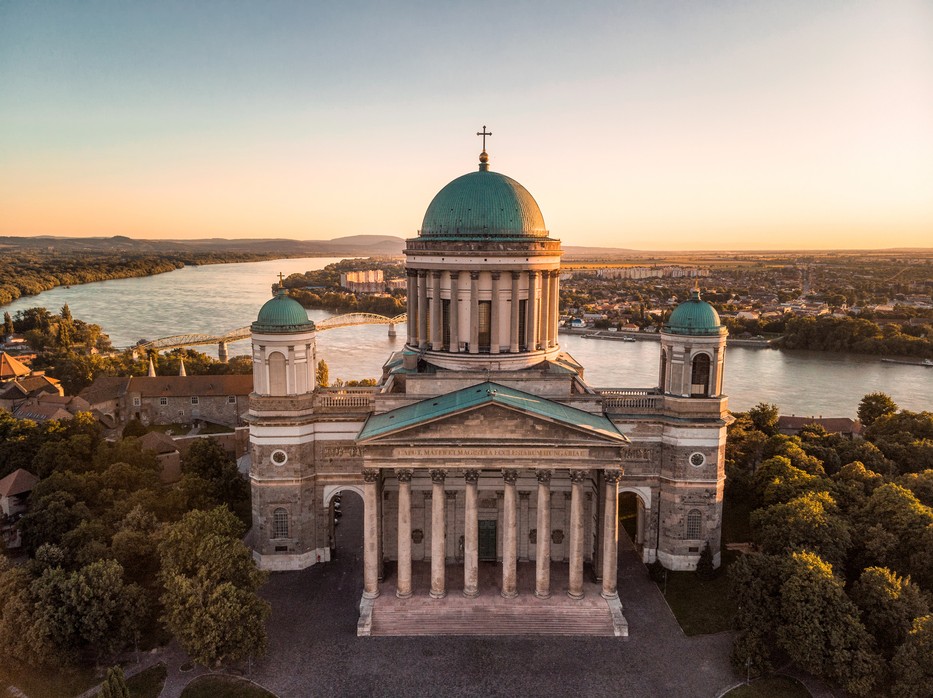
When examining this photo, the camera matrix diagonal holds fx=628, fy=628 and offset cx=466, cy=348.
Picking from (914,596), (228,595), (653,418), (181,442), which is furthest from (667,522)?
(181,442)

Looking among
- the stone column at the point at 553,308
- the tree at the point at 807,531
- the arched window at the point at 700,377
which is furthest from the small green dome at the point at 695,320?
the tree at the point at 807,531

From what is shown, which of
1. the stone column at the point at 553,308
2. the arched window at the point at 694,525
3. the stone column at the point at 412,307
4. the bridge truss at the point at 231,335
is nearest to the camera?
the arched window at the point at 694,525

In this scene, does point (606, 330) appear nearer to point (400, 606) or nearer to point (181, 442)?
point (181, 442)

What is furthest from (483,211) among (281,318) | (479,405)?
(479,405)

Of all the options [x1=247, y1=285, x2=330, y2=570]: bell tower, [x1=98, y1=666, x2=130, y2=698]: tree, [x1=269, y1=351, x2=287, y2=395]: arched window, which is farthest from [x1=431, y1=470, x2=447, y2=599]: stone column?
[x1=98, y1=666, x2=130, y2=698]: tree

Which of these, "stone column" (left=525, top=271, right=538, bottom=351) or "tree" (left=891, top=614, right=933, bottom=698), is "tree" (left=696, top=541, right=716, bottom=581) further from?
"stone column" (left=525, top=271, right=538, bottom=351)

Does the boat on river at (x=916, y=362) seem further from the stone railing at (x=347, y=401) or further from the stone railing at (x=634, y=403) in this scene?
the stone railing at (x=347, y=401)
